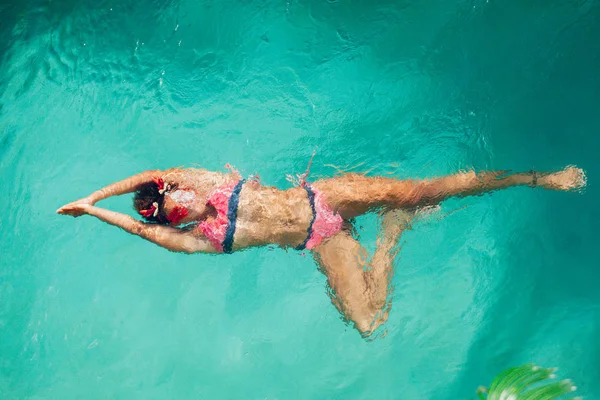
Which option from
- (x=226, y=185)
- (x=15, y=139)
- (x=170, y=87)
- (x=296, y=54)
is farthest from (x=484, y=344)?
(x=15, y=139)

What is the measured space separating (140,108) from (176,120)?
61cm

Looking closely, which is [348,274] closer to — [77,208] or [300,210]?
[300,210]

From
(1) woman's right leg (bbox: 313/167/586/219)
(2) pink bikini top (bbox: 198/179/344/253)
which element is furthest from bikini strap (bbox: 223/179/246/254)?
(1) woman's right leg (bbox: 313/167/586/219)

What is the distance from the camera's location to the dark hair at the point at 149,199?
11.3ft

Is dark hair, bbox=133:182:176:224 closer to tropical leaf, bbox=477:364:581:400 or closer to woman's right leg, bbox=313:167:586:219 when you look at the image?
woman's right leg, bbox=313:167:586:219

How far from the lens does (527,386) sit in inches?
191

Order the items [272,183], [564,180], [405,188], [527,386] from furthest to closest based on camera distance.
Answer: [272,183]
[527,386]
[564,180]
[405,188]

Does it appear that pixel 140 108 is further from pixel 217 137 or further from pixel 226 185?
pixel 226 185

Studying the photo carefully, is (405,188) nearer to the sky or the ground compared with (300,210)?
nearer to the sky

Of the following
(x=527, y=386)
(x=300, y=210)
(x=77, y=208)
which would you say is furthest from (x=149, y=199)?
(x=527, y=386)

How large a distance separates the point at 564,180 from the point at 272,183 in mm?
3402

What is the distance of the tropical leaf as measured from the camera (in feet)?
14.9

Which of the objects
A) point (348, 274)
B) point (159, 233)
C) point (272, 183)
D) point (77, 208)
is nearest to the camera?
point (77, 208)

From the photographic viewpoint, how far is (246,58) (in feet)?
20.2
